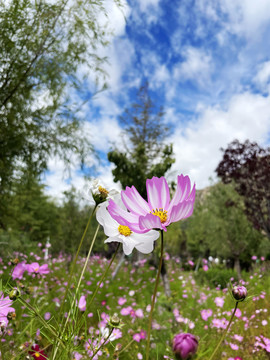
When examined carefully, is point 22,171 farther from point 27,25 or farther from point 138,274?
point 138,274

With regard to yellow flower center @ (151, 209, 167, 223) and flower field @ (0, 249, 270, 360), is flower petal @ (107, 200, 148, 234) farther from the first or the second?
flower field @ (0, 249, 270, 360)

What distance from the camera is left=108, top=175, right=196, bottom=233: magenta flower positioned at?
0.47 m

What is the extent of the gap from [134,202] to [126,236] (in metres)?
0.12

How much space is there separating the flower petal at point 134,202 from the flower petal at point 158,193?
0.6 inches

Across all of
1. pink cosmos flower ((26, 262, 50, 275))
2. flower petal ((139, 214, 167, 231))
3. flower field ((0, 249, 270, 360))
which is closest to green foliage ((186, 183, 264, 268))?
flower field ((0, 249, 270, 360))

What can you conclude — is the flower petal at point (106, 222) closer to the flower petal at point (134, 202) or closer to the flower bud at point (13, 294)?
the flower petal at point (134, 202)

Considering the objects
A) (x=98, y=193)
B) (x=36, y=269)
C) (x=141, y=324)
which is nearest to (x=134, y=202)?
(x=98, y=193)

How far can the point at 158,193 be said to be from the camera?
56cm

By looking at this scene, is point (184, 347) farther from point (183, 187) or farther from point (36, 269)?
point (36, 269)

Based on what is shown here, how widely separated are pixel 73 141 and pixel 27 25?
2452 millimetres

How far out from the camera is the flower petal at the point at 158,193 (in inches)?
21.4

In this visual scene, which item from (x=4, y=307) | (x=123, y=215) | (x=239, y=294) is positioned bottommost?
(x=4, y=307)

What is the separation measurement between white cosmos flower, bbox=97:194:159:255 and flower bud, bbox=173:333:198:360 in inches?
7.1

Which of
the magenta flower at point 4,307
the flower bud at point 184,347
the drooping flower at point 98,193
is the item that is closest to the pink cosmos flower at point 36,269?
the magenta flower at point 4,307
